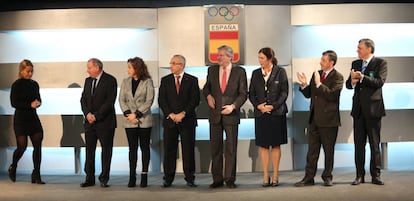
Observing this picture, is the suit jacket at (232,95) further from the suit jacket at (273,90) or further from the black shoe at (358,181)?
the black shoe at (358,181)

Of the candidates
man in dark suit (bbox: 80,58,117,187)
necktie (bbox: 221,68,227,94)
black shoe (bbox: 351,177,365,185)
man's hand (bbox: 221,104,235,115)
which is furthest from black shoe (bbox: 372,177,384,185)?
man in dark suit (bbox: 80,58,117,187)

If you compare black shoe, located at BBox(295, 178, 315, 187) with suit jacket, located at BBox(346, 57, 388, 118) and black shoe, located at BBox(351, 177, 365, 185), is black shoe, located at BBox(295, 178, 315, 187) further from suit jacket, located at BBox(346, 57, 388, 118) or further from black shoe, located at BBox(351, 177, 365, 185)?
suit jacket, located at BBox(346, 57, 388, 118)

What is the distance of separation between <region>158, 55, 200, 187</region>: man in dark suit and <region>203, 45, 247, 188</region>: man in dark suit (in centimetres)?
24

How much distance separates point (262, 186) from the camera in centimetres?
632

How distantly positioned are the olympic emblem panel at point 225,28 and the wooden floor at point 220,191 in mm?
1743

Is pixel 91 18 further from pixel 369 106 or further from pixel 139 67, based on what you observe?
pixel 369 106

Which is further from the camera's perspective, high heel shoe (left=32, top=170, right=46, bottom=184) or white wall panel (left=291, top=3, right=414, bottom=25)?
white wall panel (left=291, top=3, right=414, bottom=25)

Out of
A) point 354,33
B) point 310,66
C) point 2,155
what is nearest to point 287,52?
point 310,66

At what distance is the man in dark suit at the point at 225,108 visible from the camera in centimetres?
625

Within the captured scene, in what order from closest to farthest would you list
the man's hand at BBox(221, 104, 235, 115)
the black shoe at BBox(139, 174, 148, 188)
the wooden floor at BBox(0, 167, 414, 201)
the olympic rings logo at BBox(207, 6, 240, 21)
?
the wooden floor at BBox(0, 167, 414, 201) → the man's hand at BBox(221, 104, 235, 115) → the black shoe at BBox(139, 174, 148, 188) → the olympic rings logo at BBox(207, 6, 240, 21)

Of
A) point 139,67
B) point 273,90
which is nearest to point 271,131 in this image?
point 273,90

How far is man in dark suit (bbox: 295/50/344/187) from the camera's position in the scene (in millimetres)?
6203

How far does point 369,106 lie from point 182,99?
85.2 inches

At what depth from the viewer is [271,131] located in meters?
6.23
